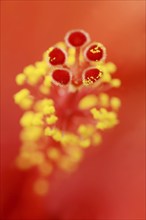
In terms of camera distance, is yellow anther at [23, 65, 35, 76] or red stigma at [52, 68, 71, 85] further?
yellow anther at [23, 65, 35, 76]

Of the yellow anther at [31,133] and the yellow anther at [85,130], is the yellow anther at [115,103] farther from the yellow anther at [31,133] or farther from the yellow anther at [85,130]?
the yellow anther at [31,133]

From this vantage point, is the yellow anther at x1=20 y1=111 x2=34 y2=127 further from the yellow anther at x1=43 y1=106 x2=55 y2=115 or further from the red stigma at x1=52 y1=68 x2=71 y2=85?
the red stigma at x1=52 y1=68 x2=71 y2=85

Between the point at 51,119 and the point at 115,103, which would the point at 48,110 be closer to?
the point at 51,119

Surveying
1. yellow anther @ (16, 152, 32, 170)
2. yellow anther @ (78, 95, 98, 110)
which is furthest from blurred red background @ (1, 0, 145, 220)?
yellow anther @ (78, 95, 98, 110)

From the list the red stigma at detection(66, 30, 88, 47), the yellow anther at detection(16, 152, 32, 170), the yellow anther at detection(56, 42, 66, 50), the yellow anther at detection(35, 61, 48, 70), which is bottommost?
the yellow anther at detection(16, 152, 32, 170)

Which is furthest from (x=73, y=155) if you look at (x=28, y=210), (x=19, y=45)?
(x=19, y=45)

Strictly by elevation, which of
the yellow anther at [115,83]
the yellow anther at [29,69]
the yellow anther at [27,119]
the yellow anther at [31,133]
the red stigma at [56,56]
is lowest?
the yellow anther at [31,133]

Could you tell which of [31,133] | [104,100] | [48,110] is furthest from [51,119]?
[104,100]

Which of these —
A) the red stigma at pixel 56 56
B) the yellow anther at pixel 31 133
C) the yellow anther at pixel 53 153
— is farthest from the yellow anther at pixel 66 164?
the red stigma at pixel 56 56
